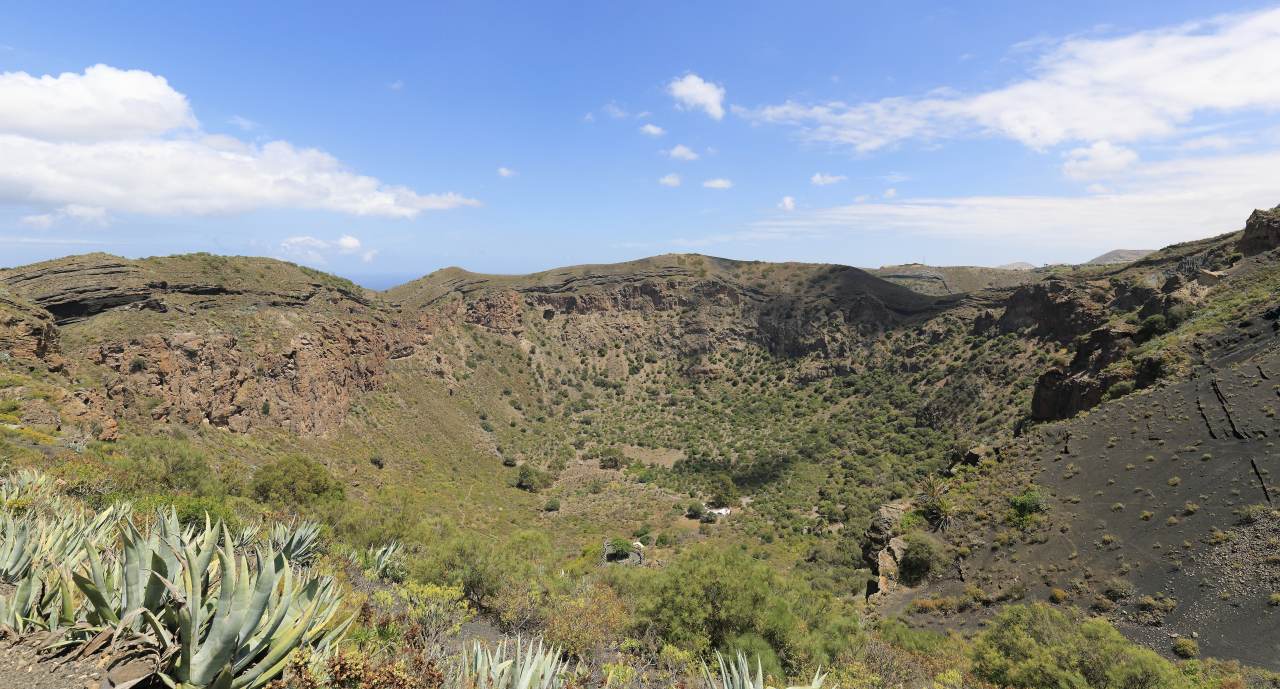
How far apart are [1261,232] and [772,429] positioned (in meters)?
33.0

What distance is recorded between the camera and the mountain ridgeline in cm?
1548

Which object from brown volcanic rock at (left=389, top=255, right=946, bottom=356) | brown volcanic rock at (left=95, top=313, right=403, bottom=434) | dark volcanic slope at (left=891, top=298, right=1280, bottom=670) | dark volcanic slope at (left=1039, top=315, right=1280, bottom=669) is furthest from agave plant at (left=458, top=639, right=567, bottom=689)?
brown volcanic rock at (left=389, top=255, right=946, bottom=356)

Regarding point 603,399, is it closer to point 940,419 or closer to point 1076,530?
point 940,419

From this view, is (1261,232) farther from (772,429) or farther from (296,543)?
(296,543)

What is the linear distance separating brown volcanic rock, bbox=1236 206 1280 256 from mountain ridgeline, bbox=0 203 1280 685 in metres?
0.26

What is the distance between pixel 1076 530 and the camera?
18.1m

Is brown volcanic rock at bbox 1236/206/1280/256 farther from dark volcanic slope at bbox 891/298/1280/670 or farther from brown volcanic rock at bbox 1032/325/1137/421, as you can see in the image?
dark volcanic slope at bbox 891/298/1280/670

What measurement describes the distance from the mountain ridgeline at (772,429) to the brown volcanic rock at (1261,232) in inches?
10.2

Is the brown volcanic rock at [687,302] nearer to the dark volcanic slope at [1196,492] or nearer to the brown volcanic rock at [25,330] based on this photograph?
the dark volcanic slope at [1196,492]

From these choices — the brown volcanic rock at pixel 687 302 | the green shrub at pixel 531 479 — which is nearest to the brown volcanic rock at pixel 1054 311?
the brown volcanic rock at pixel 687 302

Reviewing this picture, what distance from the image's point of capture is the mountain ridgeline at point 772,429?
1548cm

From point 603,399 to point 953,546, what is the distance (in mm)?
44214

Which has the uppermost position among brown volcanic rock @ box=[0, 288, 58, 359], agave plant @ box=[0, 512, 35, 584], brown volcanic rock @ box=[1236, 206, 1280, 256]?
brown volcanic rock @ box=[1236, 206, 1280, 256]

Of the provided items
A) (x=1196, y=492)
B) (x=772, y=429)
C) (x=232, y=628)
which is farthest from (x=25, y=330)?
(x=772, y=429)
